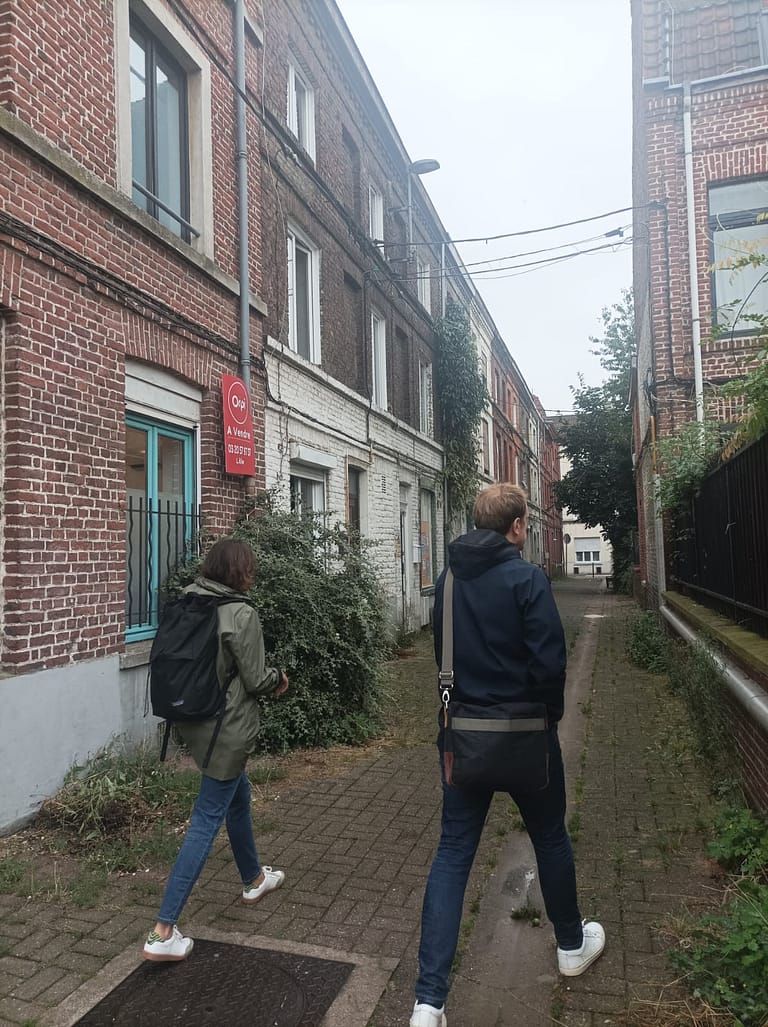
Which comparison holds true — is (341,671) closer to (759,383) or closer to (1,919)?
(1,919)

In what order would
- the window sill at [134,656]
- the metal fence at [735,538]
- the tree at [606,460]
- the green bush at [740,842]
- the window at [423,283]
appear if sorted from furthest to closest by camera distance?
the tree at [606,460]
the window at [423,283]
the window sill at [134,656]
the metal fence at [735,538]
the green bush at [740,842]

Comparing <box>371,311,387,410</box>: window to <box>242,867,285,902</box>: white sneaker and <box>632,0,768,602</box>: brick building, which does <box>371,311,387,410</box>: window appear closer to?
<box>632,0,768,602</box>: brick building

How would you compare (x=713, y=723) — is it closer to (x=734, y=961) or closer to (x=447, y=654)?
(x=734, y=961)

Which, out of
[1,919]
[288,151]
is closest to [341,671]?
[1,919]

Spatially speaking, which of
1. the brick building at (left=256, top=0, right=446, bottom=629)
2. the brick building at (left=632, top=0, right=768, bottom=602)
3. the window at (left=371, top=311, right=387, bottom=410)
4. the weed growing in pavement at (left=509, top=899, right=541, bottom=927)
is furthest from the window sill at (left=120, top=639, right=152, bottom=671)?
the window at (left=371, top=311, right=387, bottom=410)

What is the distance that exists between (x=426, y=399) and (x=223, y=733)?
15075 mm

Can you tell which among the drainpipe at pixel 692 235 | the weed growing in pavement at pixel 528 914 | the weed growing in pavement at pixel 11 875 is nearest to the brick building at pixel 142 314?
the weed growing in pavement at pixel 11 875

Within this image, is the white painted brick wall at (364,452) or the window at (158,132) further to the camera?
the white painted brick wall at (364,452)

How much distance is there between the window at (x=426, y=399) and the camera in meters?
17.4

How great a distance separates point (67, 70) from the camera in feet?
18.2

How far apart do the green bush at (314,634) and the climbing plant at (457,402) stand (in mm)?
11393

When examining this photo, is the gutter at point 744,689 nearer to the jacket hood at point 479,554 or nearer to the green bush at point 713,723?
the green bush at point 713,723

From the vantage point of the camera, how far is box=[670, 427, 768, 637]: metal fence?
462cm

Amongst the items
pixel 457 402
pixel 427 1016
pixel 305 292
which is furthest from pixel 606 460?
pixel 427 1016
